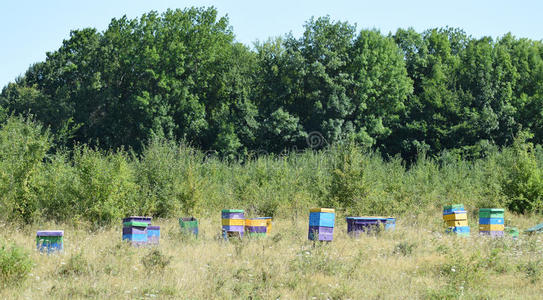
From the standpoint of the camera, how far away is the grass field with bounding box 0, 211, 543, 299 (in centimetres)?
761

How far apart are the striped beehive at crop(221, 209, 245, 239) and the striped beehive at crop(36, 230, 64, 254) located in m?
3.46

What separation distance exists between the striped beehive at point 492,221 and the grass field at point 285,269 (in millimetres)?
1105

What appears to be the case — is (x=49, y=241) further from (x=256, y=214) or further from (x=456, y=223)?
(x=456, y=223)

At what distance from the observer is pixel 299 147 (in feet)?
124

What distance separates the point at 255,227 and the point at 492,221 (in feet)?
18.2

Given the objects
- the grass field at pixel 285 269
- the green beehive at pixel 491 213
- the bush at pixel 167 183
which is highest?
the bush at pixel 167 183

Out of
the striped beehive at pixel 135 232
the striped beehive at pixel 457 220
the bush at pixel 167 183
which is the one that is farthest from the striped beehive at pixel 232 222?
the striped beehive at pixel 457 220

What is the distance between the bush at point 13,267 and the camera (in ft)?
25.0

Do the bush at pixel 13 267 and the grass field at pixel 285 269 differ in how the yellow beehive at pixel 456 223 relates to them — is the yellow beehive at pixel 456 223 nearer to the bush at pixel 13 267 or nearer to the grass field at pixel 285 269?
the grass field at pixel 285 269

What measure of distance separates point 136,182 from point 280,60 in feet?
77.7

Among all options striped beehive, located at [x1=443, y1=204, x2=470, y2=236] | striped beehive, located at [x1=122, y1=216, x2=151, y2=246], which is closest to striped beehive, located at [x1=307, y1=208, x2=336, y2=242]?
striped beehive, located at [x1=122, y1=216, x2=151, y2=246]

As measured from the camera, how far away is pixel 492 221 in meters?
12.8

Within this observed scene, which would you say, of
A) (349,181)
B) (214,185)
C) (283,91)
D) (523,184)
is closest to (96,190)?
(214,185)

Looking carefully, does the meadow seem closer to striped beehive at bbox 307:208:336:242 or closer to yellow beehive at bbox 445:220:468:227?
striped beehive at bbox 307:208:336:242
